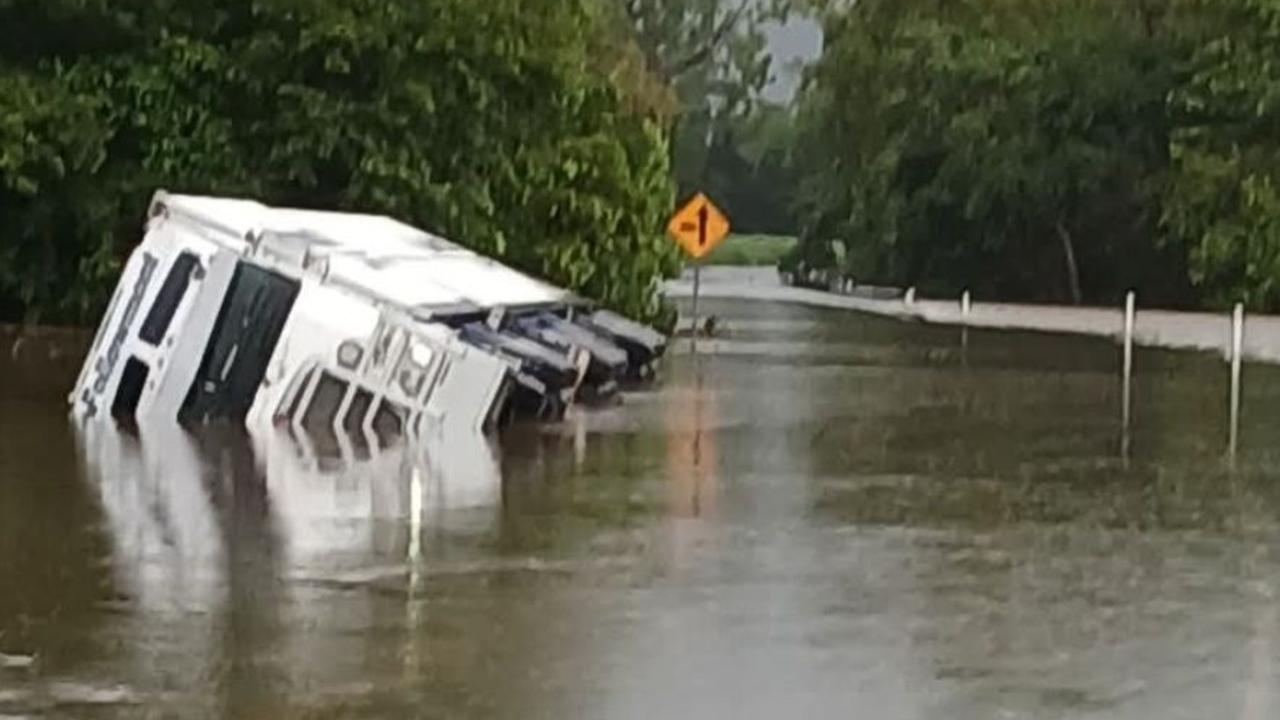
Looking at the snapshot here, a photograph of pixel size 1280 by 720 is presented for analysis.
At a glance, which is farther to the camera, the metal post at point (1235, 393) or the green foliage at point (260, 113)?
the green foliage at point (260, 113)

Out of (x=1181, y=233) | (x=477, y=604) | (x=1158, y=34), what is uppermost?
(x=1158, y=34)

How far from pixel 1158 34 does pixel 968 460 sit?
41980 millimetres

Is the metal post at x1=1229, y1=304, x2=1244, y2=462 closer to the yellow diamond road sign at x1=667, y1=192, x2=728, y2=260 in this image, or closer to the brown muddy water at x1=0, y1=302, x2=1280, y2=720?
the brown muddy water at x1=0, y1=302, x2=1280, y2=720

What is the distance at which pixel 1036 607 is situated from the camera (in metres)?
12.9

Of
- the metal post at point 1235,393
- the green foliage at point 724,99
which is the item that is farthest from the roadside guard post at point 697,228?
the metal post at point 1235,393

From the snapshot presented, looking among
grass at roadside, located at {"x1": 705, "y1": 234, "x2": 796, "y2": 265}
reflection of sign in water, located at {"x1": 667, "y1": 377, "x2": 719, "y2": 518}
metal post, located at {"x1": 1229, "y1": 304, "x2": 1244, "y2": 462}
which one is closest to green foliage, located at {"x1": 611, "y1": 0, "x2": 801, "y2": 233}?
grass at roadside, located at {"x1": 705, "y1": 234, "x2": 796, "y2": 265}

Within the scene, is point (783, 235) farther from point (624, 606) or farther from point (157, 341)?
point (624, 606)

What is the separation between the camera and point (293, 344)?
22.7 m

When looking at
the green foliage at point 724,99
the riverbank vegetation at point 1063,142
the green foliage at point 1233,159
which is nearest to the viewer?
the green foliage at point 1233,159

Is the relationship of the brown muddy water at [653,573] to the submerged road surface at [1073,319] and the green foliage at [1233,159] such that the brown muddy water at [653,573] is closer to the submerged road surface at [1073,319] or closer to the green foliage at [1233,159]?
the submerged road surface at [1073,319]

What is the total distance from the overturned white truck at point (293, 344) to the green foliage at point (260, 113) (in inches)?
464

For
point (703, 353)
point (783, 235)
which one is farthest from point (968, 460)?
point (783, 235)

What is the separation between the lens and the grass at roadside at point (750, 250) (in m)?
133

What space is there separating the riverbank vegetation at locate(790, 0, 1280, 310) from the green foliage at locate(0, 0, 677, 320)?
19.7 m
